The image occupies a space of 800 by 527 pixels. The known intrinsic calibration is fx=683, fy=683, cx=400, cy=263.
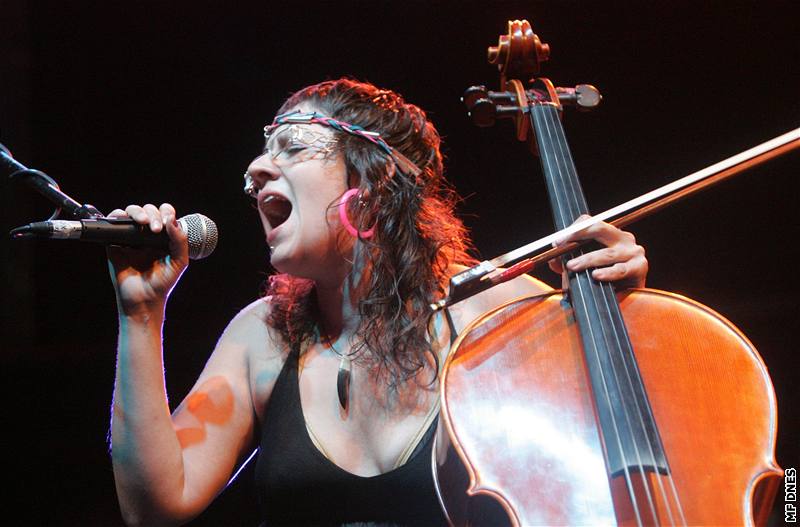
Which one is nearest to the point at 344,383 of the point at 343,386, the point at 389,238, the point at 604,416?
the point at 343,386

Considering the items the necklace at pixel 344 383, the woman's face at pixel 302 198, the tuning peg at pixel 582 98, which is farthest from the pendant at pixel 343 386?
the tuning peg at pixel 582 98

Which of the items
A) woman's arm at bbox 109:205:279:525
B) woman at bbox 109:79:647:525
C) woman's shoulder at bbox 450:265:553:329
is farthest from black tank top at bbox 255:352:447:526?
woman's shoulder at bbox 450:265:553:329

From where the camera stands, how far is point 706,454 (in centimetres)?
89

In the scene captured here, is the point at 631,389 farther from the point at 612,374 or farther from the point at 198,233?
the point at 198,233

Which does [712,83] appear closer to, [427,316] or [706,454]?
[427,316]

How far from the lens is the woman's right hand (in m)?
1.09

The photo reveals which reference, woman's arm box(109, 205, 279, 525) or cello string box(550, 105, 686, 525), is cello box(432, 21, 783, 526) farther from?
woman's arm box(109, 205, 279, 525)

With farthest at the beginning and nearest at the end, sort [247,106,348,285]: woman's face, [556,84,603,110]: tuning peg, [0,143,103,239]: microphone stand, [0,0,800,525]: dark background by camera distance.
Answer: [0,0,800,525]: dark background, [556,84,603,110]: tuning peg, [247,106,348,285]: woman's face, [0,143,103,239]: microphone stand

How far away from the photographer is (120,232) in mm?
996

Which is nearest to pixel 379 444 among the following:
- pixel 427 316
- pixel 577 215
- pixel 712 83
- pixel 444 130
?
pixel 427 316

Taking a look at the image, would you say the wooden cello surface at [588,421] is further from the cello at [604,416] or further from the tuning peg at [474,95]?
the tuning peg at [474,95]

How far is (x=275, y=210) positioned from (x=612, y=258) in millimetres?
646

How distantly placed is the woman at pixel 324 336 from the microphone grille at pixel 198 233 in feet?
0.10

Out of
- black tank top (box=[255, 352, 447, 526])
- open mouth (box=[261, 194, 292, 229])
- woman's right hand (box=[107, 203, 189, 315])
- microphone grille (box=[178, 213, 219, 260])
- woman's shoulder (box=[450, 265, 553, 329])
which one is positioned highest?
open mouth (box=[261, 194, 292, 229])
